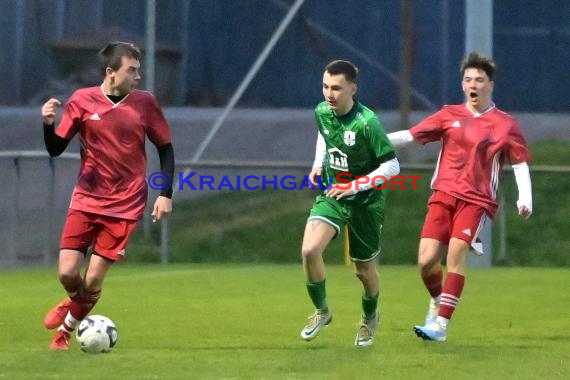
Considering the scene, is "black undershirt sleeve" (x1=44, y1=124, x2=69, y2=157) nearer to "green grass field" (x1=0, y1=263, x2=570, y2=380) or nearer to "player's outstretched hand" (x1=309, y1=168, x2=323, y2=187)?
"green grass field" (x1=0, y1=263, x2=570, y2=380)

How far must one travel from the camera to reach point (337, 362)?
8.13 meters

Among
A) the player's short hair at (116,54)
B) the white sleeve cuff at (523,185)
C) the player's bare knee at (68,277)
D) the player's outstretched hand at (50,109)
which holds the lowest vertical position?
the player's bare knee at (68,277)

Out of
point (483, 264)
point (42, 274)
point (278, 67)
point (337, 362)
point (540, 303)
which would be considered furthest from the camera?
point (278, 67)

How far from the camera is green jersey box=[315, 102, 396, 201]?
8859 mm

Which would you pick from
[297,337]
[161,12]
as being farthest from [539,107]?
[297,337]

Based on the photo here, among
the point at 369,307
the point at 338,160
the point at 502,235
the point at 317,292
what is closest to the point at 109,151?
the point at 338,160

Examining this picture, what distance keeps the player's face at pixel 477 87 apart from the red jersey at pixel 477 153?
6 centimetres

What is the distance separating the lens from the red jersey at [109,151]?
28.4ft

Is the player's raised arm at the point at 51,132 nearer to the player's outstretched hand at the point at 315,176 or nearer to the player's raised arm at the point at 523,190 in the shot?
the player's outstretched hand at the point at 315,176

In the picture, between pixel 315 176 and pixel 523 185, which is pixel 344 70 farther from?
pixel 523 185

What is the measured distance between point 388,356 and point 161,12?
42.6ft

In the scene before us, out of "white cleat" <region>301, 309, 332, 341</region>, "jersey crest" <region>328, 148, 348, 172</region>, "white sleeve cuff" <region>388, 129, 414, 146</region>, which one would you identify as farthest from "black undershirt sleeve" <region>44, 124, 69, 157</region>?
"white sleeve cuff" <region>388, 129, 414, 146</region>

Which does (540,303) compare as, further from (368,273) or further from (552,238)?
(552,238)

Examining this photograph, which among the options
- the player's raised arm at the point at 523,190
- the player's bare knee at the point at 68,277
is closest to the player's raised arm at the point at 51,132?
the player's bare knee at the point at 68,277
